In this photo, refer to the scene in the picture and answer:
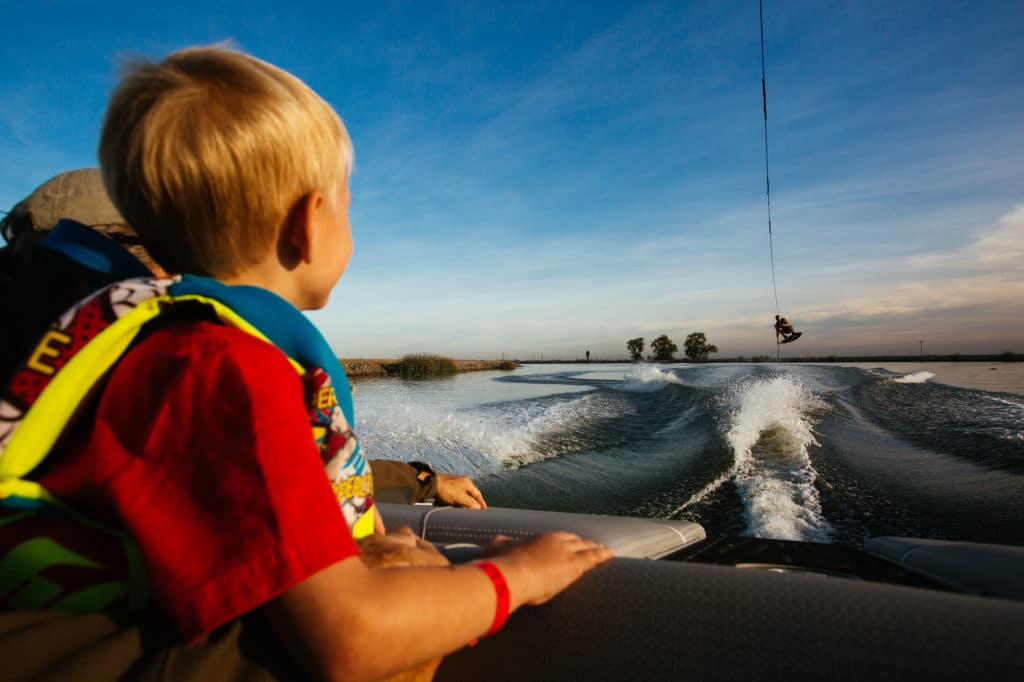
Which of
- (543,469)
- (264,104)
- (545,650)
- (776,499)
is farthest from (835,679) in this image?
(543,469)

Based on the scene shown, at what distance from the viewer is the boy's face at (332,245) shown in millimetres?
873

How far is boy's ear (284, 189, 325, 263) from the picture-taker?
2.69ft

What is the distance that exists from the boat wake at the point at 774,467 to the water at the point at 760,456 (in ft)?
0.04

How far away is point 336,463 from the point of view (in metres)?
0.75

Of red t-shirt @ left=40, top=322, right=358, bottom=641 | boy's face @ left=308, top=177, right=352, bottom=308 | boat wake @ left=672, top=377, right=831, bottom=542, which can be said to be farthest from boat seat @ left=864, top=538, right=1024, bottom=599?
boy's face @ left=308, top=177, right=352, bottom=308

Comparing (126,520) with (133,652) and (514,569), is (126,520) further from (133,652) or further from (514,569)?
(514,569)

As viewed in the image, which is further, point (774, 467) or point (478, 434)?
point (478, 434)

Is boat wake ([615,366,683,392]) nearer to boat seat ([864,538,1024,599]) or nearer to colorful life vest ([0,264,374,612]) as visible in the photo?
boat seat ([864,538,1024,599])

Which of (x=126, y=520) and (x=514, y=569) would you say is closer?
(x=126, y=520)

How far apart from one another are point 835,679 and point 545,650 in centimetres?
45

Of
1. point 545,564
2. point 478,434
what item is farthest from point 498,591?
point 478,434

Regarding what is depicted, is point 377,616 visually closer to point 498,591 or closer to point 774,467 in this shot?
point 498,591

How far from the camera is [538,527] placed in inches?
67.1

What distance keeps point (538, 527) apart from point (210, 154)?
1425 mm
